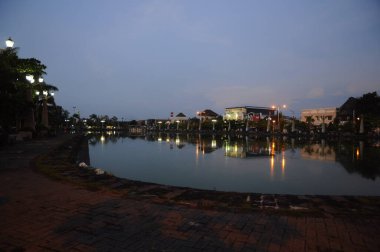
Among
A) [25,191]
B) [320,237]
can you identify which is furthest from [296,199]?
[25,191]

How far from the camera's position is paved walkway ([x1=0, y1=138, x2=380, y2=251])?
12.0ft

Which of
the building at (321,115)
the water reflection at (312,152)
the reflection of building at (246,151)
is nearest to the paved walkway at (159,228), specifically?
the water reflection at (312,152)

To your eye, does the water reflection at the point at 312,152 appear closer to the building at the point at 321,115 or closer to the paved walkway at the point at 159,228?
the paved walkway at the point at 159,228

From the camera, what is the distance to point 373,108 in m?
53.9

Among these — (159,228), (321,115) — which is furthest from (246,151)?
(321,115)

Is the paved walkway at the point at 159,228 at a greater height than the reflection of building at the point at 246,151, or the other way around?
the paved walkway at the point at 159,228

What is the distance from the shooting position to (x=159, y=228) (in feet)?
13.9

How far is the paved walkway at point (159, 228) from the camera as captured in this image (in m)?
3.67

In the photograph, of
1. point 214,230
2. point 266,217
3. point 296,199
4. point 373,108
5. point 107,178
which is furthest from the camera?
point 373,108

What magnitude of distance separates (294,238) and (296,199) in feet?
7.25

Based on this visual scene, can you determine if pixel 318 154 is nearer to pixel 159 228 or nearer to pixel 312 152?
pixel 312 152

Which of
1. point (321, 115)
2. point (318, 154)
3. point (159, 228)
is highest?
point (321, 115)

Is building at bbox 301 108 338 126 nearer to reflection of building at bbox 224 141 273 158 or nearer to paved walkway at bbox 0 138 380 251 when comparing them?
reflection of building at bbox 224 141 273 158

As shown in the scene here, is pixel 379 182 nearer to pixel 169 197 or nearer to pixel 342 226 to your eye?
pixel 342 226
